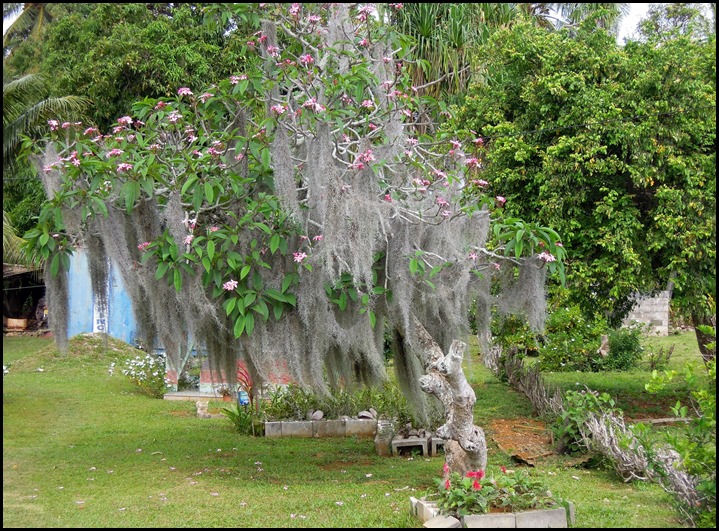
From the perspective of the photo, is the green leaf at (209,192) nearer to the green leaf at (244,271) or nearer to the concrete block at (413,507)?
the green leaf at (244,271)

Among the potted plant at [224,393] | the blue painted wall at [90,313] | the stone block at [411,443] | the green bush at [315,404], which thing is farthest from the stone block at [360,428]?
the blue painted wall at [90,313]

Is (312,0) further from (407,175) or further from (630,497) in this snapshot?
(630,497)

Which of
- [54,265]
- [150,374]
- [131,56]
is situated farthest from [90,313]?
[54,265]

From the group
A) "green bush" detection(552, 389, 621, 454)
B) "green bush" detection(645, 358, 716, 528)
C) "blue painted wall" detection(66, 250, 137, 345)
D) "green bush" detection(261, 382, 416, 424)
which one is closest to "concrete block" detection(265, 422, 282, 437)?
"green bush" detection(261, 382, 416, 424)

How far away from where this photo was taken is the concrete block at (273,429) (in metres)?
8.16

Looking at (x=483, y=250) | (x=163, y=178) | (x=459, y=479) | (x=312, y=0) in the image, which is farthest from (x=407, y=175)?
(x=459, y=479)

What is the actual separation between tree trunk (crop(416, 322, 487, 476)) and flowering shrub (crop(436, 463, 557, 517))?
526mm

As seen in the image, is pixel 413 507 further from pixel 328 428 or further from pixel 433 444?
pixel 328 428

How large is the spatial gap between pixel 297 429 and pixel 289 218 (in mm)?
3641

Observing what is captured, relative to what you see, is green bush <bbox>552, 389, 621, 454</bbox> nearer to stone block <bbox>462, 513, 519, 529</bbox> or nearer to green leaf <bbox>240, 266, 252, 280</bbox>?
stone block <bbox>462, 513, 519, 529</bbox>

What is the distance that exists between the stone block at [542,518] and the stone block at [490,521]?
43 mm

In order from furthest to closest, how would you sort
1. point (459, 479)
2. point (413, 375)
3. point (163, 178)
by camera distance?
point (413, 375), point (163, 178), point (459, 479)

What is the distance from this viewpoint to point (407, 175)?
5.81m

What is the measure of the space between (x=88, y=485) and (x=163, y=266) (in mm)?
2140
